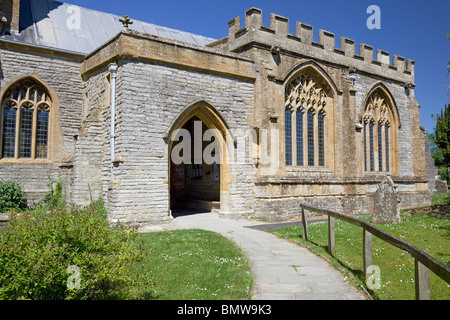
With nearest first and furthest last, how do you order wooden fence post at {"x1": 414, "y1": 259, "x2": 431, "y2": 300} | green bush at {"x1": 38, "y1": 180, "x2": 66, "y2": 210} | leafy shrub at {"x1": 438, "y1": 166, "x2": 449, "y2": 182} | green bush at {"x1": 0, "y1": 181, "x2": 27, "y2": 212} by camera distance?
wooden fence post at {"x1": 414, "y1": 259, "x2": 431, "y2": 300} < green bush at {"x1": 0, "y1": 181, "x2": 27, "y2": 212} < green bush at {"x1": 38, "y1": 180, "x2": 66, "y2": 210} < leafy shrub at {"x1": 438, "y1": 166, "x2": 449, "y2": 182}

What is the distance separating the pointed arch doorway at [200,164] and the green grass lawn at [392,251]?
439 centimetres

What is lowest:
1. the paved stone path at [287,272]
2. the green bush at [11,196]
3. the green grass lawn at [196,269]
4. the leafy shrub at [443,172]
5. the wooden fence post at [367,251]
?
the paved stone path at [287,272]

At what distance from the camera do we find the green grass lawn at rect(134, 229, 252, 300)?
507 cm

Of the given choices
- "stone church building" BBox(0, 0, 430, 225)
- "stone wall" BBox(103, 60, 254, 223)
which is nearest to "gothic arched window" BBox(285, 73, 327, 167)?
"stone church building" BBox(0, 0, 430, 225)

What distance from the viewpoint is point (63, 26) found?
16.6 m

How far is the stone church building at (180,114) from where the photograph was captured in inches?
474

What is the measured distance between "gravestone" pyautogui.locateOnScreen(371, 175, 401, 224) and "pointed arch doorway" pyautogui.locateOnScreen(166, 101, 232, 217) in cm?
537

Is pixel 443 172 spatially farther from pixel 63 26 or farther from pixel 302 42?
pixel 63 26

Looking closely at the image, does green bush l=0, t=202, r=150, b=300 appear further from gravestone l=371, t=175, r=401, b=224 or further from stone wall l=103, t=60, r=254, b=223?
gravestone l=371, t=175, r=401, b=224

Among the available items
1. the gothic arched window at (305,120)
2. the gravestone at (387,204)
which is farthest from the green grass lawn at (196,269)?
the gothic arched window at (305,120)

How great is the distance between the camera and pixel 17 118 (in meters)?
14.2

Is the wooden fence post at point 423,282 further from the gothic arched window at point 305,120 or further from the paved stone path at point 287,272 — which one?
the gothic arched window at point 305,120

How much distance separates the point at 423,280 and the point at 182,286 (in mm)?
3196

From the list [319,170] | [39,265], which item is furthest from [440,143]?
[39,265]
